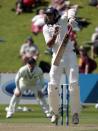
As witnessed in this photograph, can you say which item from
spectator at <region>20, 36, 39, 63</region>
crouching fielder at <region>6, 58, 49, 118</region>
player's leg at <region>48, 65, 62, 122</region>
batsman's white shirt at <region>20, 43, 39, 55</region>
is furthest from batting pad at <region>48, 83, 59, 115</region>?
batsman's white shirt at <region>20, 43, 39, 55</region>

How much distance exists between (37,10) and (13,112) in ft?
29.8

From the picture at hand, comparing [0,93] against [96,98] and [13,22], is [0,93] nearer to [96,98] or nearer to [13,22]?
[96,98]

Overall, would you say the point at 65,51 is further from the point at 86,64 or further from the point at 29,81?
the point at 86,64

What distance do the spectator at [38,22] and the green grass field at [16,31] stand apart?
31 cm

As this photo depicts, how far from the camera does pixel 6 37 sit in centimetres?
2464

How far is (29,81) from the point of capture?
1750cm

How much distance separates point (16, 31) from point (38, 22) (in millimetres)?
1562

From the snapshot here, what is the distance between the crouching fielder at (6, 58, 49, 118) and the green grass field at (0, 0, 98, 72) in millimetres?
5057

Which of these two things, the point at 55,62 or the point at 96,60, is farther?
the point at 96,60

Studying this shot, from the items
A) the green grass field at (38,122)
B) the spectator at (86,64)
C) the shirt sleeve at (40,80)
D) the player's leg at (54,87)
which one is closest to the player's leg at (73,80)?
the player's leg at (54,87)

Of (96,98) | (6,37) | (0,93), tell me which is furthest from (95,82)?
(6,37)

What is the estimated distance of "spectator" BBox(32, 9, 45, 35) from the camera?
77.9 feet

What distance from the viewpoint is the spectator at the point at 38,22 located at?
77.9 feet

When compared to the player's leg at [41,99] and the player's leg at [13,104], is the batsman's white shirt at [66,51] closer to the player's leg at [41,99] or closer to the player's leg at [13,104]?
the player's leg at [13,104]
